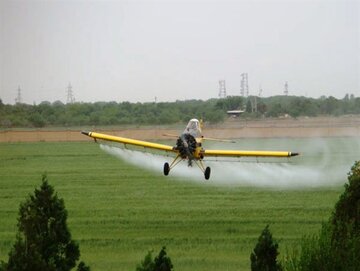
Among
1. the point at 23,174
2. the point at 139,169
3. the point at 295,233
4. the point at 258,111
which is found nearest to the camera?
the point at 295,233

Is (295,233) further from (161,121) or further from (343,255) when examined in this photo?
(343,255)

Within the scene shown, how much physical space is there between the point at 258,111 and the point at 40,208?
42.4ft

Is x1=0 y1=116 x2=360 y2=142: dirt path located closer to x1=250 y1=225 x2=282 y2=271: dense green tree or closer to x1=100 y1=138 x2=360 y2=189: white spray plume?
x1=100 y1=138 x2=360 y2=189: white spray plume

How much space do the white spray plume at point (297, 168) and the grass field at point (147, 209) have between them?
0.51m

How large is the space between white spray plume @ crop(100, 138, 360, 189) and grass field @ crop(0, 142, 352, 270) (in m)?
0.51

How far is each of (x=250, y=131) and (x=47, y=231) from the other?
13642mm

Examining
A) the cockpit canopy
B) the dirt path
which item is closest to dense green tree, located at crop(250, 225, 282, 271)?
the cockpit canopy

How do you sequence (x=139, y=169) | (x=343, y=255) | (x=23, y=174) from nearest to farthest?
(x=343, y=255)
(x=23, y=174)
(x=139, y=169)

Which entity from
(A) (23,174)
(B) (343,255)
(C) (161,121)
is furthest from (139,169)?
(B) (343,255)

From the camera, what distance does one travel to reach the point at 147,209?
29016 millimetres

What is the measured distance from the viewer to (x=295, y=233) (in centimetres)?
2442

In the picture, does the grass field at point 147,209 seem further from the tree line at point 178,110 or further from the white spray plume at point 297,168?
the tree line at point 178,110

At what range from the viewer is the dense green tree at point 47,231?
16.2m

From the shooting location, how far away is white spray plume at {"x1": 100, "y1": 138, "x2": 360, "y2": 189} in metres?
30.8
